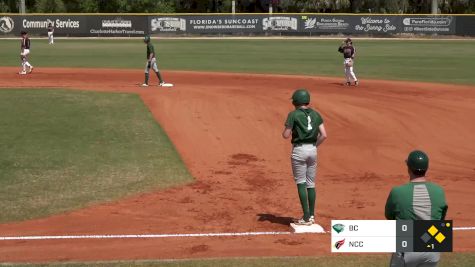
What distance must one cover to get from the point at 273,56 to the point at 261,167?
93.8 ft

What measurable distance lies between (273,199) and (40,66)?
1040 inches

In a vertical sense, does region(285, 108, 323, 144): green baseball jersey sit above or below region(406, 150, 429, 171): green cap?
below

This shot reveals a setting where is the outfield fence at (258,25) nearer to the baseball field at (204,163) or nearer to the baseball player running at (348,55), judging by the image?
the baseball field at (204,163)

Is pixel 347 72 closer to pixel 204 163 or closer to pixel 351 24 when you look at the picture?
pixel 204 163

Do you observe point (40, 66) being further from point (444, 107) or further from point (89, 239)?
point (89, 239)

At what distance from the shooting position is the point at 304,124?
930 centimetres

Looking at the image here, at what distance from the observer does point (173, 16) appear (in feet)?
202

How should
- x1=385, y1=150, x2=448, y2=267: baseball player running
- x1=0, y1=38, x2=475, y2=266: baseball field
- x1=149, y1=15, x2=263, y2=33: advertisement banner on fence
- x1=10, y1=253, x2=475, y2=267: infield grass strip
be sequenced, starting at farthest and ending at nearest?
1. x1=149, y1=15, x2=263, y2=33: advertisement banner on fence
2. x1=0, y1=38, x2=475, y2=266: baseball field
3. x1=10, y1=253, x2=475, y2=267: infield grass strip
4. x1=385, y1=150, x2=448, y2=267: baseball player running

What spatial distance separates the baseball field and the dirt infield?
1.7 inches

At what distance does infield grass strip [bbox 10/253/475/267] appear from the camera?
801 centimetres

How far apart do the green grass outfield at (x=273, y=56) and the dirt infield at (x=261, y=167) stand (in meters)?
6.94

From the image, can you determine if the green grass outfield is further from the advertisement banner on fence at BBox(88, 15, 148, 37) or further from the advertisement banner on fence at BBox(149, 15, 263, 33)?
the advertisement banner on fence at BBox(149, 15, 263, 33)
